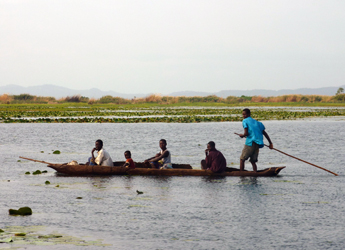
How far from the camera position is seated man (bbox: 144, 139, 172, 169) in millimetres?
15078

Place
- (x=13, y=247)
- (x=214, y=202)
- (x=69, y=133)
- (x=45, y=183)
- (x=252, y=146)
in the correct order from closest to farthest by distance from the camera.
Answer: (x=13, y=247) < (x=214, y=202) < (x=45, y=183) < (x=252, y=146) < (x=69, y=133)

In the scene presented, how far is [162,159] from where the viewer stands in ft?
50.3

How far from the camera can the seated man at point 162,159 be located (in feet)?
49.5

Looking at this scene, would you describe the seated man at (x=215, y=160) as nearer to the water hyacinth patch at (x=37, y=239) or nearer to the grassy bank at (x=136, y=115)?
the water hyacinth patch at (x=37, y=239)

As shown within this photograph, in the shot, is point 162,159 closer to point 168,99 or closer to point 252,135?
point 252,135

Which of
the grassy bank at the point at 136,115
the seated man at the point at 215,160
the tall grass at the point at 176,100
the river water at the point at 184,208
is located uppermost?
the tall grass at the point at 176,100

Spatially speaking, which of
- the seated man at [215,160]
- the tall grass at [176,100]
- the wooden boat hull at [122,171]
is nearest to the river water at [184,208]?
the wooden boat hull at [122,171]

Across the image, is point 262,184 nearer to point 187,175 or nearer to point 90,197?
point 187,175

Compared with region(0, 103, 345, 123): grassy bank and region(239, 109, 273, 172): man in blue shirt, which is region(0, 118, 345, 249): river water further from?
region(0, 103, 345, 123): grassy bank

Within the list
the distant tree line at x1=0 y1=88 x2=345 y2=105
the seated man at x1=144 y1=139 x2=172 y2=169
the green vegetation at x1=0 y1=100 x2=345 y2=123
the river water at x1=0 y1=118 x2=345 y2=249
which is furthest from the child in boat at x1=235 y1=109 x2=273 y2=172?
the distant tree line at x1=0 y1=88 x2=345 y2=105

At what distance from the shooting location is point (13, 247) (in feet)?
24.5

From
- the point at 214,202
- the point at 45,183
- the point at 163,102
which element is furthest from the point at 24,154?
the point at 163,102

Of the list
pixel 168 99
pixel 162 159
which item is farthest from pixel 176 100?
pixel 162 159

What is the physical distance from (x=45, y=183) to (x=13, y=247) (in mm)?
6309
